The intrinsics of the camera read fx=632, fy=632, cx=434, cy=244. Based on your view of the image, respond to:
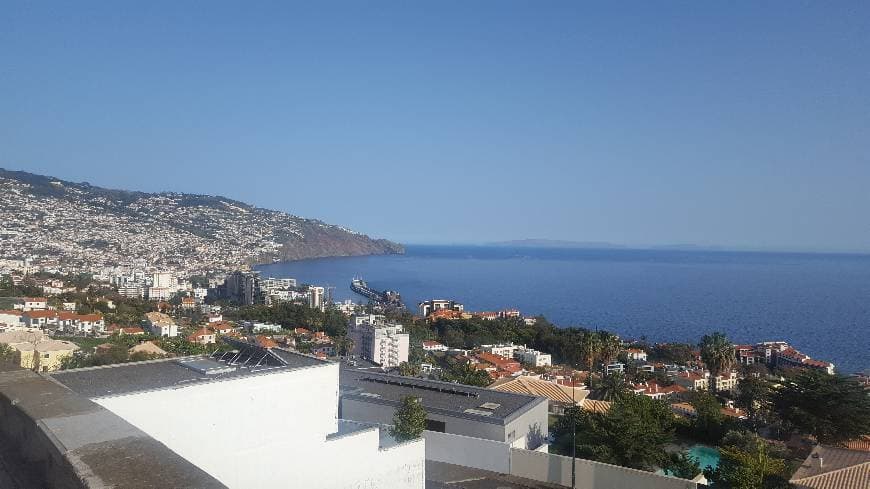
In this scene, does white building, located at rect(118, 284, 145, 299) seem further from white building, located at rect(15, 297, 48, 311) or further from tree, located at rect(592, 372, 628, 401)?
tree, located at rect(592, 372, 628, 401)

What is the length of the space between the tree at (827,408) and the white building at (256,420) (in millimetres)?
12887

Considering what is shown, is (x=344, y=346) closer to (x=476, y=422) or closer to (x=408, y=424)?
(x=476, y=422)

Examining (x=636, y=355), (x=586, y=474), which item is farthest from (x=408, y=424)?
(x=636, y=355)

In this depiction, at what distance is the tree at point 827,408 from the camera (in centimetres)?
1695

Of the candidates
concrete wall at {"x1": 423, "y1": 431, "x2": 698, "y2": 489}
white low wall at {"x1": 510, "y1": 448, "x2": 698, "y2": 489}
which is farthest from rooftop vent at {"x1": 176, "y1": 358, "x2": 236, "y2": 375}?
white low wall at {"x1": 510, "y1": 448, "x2": 698, "y2": 489}

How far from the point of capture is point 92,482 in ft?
7.20

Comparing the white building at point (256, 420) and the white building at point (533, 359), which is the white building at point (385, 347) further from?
the white building at point (256, 420)

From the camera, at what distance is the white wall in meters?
7.43

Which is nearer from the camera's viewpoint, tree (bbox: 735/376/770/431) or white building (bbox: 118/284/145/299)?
tree (bbox: 735/376/770/431)

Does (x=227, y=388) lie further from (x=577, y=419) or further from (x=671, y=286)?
(x=671, y=286)

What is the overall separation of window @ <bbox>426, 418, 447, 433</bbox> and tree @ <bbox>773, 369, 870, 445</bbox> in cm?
1101

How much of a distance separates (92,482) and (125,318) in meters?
44.5

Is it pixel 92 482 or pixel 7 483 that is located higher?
pixel 92 482

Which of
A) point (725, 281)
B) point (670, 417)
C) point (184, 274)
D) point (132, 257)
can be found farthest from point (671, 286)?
point (670, 417)
